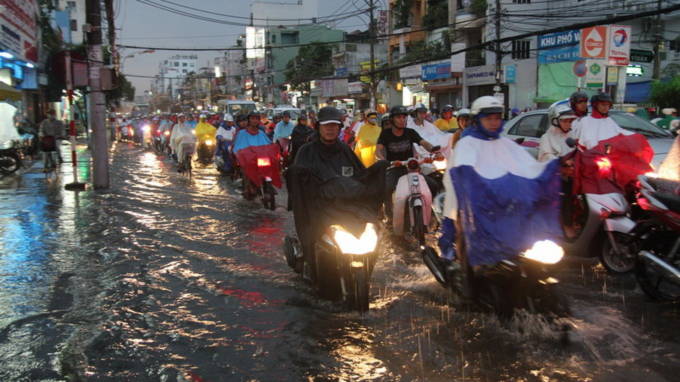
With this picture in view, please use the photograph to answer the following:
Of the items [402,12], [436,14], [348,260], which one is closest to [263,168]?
[348,260]

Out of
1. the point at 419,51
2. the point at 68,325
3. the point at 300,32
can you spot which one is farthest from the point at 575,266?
the point at 300,32

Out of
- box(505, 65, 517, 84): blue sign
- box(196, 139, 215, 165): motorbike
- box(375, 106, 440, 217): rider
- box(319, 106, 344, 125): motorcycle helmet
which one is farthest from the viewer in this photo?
box(505, 65, 517, 84): blue sign

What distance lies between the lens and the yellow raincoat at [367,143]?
11.5m

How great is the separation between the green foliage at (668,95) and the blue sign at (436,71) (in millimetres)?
13841

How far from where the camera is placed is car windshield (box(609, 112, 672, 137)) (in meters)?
8.79

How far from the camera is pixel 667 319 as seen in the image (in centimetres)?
Answer: 502

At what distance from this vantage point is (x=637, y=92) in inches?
1082

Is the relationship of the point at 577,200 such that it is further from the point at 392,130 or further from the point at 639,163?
the point at 392,130

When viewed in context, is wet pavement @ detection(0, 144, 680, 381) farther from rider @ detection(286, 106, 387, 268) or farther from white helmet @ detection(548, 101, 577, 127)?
white helmet @ detection(548, 101, 577, 127)

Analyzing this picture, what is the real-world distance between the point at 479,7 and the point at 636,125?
89.8 feet

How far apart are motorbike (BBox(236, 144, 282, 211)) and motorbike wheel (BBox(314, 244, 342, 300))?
5706 millimetres

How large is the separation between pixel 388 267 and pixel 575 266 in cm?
212

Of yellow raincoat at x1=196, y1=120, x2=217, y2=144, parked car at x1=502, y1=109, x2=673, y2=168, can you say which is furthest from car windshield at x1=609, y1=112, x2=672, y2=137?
yellow raincoat at x1=196, y1=120, x2=217, y2=144

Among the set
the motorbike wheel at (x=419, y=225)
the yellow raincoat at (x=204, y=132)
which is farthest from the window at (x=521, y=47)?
the motorbike wheel at (x=419, y=225)
